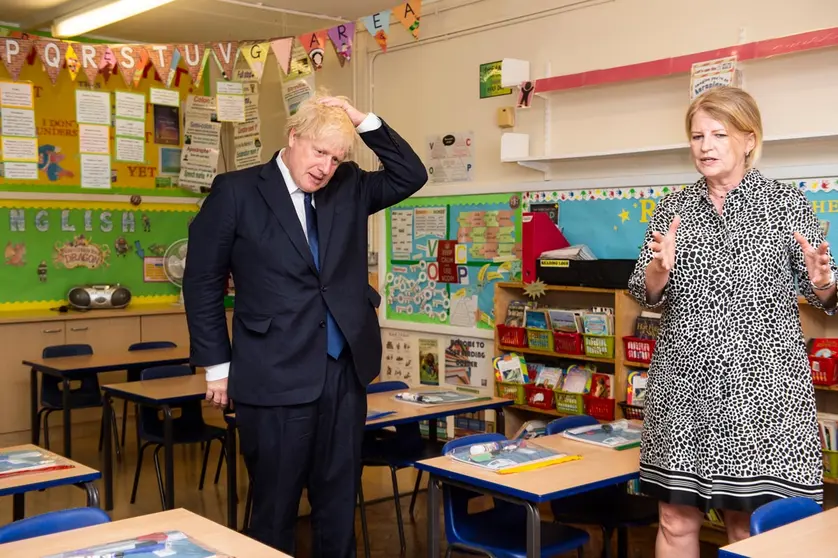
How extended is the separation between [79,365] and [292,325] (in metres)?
3.25

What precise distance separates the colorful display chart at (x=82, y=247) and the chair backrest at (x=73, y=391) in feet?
3.87

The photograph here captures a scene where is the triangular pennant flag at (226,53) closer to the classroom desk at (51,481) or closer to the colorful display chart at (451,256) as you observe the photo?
the colorful display chart at (451,256)

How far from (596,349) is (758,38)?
1728 mm

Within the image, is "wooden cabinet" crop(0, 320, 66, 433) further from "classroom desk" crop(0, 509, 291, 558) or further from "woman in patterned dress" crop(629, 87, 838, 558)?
"woman in patterned dress" crop(629, 87, 838, 558)

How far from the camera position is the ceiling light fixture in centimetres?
594

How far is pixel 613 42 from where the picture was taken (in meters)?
5.02

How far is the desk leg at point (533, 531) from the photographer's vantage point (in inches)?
103

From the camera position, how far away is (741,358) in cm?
218

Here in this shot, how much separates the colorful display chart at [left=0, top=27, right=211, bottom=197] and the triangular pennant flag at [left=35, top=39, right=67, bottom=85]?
1.20 meters

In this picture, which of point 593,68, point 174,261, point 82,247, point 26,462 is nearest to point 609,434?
point 26,462

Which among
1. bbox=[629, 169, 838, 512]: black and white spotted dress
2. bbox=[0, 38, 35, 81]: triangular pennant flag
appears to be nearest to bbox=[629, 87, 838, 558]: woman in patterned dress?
bbox=[629, 169, 838, 512]: black and white spotted dress

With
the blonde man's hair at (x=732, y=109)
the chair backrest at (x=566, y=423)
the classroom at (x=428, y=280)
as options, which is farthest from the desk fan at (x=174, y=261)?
the blonde man's hair at (x=732, y=109)

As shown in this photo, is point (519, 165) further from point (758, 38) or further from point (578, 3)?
point (758, 38)

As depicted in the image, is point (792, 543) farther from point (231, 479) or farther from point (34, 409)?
point (34, 409)
